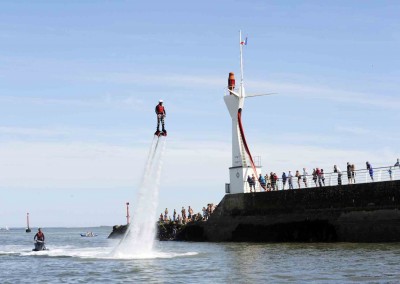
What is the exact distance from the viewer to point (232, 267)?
32.4 meters

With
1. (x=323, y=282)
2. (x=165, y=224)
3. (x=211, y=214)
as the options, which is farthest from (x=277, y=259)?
(x=165, y=224)

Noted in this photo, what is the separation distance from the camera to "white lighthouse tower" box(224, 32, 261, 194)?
5775 centimetres

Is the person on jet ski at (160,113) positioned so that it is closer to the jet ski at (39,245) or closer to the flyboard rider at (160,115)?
the flyboard rider at (160,115)

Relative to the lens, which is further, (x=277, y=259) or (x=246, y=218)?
(x=246, y=218)

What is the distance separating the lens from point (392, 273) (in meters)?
26.6

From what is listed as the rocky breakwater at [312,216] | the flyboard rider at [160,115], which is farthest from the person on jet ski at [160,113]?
the rocky breakwater at [312,216]

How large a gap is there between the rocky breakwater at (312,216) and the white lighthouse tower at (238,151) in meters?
1.69

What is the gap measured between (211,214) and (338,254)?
23233 millimetres

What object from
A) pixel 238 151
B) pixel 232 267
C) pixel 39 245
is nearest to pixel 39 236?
pixel 39 245

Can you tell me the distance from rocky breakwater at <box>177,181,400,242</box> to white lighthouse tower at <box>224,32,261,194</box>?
1687 mm

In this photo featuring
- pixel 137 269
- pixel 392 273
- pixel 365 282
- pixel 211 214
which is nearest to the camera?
pixel 365 282

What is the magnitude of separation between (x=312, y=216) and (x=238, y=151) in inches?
457

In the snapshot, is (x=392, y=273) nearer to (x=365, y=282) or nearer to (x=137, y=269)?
(x=365, y=282)

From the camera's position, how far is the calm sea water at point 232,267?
1070 inches
